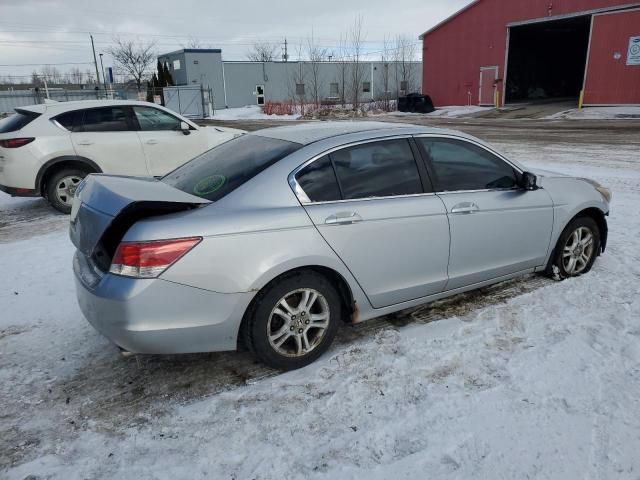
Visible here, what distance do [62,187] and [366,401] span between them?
6.71 metres

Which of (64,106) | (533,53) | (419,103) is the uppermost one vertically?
(533,53)

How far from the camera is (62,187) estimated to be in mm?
7852

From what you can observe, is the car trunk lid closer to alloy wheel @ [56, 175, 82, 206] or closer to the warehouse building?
alloy wheel @ [56, 175, 82, 206]

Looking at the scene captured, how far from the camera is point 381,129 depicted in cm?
387

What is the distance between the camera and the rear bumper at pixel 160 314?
2.85 metres

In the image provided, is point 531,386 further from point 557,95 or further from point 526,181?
point 557,95

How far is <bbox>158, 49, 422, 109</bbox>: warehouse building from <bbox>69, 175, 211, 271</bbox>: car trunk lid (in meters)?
41.6

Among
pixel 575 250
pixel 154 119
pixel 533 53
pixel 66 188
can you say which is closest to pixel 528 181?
pixel 575 250

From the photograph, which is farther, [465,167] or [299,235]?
[465,167]

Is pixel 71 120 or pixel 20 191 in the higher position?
pixel 71 120

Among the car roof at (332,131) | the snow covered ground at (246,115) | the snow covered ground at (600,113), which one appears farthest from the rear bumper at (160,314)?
the snow covered ground at (246,115)

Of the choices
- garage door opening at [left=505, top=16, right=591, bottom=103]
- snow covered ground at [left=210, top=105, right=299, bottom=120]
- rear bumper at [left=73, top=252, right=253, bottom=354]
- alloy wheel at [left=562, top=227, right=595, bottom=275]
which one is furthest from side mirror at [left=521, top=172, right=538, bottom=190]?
snow covered ground at [left=210, top=105, right=299, bottom=120]

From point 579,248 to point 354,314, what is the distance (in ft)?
8.53

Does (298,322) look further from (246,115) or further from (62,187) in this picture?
(246,115)
